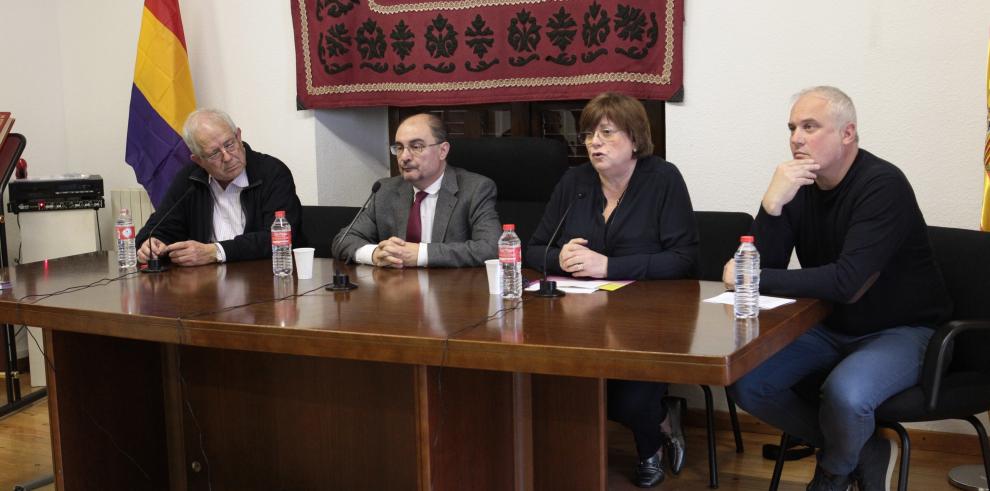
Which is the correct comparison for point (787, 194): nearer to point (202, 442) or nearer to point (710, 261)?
point (710, 261)

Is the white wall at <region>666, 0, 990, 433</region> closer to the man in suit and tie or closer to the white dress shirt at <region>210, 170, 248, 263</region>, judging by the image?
the man in suit and tie

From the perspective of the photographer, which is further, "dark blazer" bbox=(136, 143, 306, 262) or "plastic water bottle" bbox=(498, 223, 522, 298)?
"dark blazer" bbox=(136, 143, 306, 262)

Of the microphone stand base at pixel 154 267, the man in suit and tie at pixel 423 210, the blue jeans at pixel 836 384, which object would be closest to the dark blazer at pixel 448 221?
the man in suit and tie at pixel 423 210

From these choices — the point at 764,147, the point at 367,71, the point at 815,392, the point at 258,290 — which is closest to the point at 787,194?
the point at 815,392

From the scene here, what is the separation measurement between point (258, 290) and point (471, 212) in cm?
76

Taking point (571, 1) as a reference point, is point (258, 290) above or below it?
below

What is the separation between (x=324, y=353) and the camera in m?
2.07

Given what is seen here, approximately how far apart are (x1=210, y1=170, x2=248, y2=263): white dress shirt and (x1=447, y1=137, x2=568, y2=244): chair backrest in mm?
728

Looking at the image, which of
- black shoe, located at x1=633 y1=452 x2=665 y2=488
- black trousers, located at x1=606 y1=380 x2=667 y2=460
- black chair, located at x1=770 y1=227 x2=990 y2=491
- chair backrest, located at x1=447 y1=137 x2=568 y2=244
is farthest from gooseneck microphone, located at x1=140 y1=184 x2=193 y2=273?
black chair, located at x1=770 y1=227 x2=990 y2=491

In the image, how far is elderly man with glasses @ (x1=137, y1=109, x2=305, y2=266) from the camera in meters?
3.24

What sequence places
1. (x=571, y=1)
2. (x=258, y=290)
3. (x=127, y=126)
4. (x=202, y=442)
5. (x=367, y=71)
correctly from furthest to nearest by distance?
(x=127, y=126) → (x=367, y=71) → (x=571, y=1) → (x=202, y=442) → (x=258, y=290)

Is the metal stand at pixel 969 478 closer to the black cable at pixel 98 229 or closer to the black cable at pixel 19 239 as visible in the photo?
the black cable at pixel 98 229

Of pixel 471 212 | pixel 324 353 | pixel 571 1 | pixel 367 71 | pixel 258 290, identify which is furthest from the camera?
pixel 367 71

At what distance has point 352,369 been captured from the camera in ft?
8.11
